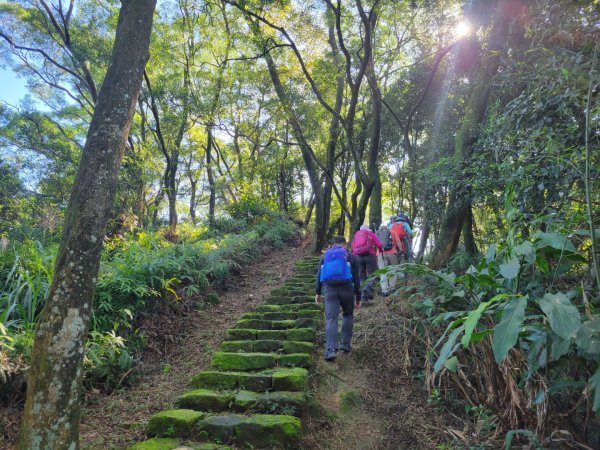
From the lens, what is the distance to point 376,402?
14.9 ft

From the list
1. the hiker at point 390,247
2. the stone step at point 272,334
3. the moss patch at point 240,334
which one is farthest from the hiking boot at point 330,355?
the hiker at point 390,247

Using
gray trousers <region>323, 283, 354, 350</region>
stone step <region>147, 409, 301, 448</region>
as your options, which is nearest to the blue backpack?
gray trousers <region>323, 283, 354, 350</region>

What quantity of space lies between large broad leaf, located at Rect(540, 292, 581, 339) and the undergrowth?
14.8 feet

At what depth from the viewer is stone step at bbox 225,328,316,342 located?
5805mm

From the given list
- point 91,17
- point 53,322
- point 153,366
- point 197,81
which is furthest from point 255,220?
point 53,322

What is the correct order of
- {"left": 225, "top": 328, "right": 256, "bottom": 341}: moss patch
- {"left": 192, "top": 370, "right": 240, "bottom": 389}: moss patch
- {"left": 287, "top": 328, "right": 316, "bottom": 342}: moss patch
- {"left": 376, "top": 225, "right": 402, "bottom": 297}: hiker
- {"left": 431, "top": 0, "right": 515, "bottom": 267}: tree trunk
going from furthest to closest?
1. {"left": 376, "top": 225, "right": 402, "bottom": 297}: hiker
2. {"left": 431, "top": 0, "right": 515, "bottom": 267}: tree trunk
3. {"left": 225, "top": 328, "right": 256, "bottom": 341}: moss patch
4. {"left": 287, "top": 328, "right": 316, "bottom": 342}: moss patch
5. {"left": 192, "top": 370, "right": 240, "bottom": 389}: moss patch

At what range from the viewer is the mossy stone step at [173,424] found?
12.5ft

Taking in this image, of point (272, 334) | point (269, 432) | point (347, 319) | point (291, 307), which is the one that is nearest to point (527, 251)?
point (269, 432)

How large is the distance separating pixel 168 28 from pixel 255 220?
8808 millimetres

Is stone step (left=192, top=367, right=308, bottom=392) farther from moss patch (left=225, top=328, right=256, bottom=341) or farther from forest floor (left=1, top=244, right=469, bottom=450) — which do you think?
moss patch (left=225, top=328, right=256, bottom=341)

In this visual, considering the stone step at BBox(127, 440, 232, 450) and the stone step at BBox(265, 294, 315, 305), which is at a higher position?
the stone step at BBox(265, 294, 315, 305)

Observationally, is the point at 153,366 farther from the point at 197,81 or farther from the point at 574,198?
the point at 197,81

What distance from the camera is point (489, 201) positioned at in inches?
293

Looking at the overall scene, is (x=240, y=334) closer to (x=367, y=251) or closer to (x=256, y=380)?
(x=256, y=380)
